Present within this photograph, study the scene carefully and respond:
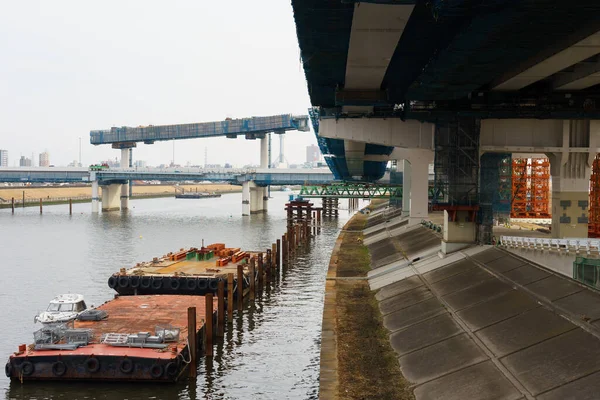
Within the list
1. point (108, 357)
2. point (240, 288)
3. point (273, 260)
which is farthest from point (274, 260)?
point (108, 357)

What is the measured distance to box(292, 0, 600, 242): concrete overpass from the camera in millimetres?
17031

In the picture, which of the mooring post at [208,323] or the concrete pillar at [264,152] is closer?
the mooring post at [208,323]

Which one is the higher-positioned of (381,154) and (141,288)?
(381,154)

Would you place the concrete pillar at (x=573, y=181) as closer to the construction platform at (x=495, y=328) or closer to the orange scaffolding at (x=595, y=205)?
the construction platform at (x=495, y=328)

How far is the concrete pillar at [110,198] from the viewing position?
140875mm

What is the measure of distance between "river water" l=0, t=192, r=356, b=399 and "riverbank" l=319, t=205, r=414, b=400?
2074 millimetres

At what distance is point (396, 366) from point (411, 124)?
22.9 metres

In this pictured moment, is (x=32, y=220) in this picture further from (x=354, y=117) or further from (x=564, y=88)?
(x=564, y=88)

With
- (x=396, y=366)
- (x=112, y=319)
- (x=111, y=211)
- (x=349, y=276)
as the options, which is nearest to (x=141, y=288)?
(x=112, y=319)

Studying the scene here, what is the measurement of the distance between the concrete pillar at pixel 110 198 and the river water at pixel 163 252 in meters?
44.5

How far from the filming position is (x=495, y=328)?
22469 mm

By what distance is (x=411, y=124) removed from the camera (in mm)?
41781

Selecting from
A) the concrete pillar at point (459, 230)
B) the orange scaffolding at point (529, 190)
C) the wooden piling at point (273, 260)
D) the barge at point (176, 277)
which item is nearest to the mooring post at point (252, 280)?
the barge at point (176, 277)

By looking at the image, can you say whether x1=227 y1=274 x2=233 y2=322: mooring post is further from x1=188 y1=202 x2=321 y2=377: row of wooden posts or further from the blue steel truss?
the blue steel truss
